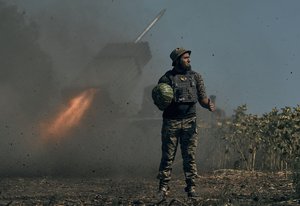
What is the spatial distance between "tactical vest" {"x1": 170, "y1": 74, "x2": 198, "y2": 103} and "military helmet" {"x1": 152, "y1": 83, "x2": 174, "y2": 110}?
139mm

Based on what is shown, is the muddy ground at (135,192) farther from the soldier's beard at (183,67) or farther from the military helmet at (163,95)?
the soldier's beard at (183,67)

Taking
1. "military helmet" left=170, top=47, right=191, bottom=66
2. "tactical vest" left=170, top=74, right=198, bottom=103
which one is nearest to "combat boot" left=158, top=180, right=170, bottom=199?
"tactical vest" left=170, top=74, right=198, bottom=103

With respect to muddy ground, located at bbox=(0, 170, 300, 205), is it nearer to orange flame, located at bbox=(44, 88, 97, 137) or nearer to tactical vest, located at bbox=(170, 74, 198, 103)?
tactical vest, located at bbox=(170, 74, 198, 103)

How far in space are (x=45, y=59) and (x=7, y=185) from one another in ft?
52.4

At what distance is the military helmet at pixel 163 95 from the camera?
7844 millimetres

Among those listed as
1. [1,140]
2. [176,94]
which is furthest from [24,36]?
[176,94]

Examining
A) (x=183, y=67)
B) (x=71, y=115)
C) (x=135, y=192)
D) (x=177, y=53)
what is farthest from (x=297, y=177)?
(x=71, y=115)

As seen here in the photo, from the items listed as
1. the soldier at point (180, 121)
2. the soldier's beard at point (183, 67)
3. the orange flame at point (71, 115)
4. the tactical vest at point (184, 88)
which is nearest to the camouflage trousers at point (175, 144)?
the soldier at point (180, 121)

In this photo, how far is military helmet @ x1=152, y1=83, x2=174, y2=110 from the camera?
784 centimetres

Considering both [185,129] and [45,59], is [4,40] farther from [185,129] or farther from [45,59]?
[185,129]

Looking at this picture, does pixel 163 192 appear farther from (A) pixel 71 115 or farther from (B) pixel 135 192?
(A) pixel 71 115

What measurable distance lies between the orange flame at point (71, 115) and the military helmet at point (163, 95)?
12105mm

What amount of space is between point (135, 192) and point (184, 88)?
2012mm

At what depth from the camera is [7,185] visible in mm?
9977
